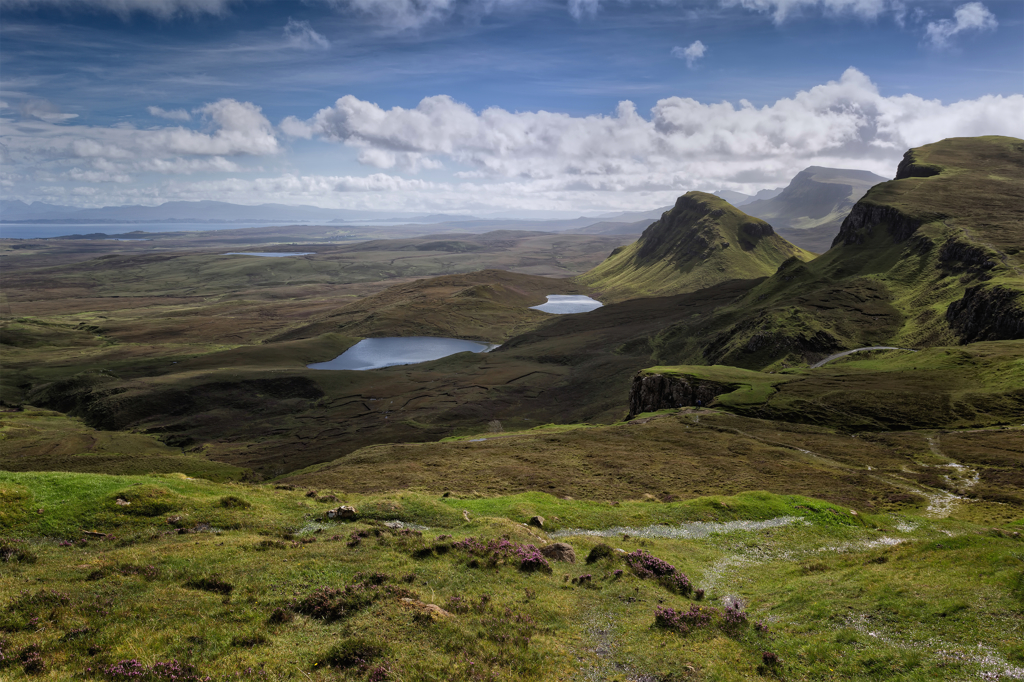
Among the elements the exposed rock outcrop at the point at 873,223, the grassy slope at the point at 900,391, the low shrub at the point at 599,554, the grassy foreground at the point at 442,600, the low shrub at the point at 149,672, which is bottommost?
the grassy slope at the point at 900,391

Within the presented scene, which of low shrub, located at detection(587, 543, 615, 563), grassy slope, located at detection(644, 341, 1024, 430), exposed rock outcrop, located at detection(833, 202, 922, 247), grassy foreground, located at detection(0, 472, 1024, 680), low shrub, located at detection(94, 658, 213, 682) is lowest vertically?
grassy slope, located at detection(644, 341, 1024, 430)

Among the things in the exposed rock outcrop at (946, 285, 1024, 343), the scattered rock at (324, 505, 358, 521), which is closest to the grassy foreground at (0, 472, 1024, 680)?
the scattered rock at (324, 505, 358, 521)

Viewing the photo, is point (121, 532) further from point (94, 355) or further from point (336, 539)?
point (94, 355)

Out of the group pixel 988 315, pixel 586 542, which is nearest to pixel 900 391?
pixel 988 315

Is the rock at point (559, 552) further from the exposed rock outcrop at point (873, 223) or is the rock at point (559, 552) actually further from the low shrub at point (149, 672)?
the exposed rock outcrop at point (873, 223)

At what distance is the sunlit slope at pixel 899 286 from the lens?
378 ft

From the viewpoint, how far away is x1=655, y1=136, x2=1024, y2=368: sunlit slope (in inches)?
4532

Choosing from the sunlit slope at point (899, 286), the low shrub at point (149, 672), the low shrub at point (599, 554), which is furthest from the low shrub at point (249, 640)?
the sunlit slope at point (899, 286)

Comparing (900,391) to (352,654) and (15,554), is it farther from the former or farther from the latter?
(15,554)

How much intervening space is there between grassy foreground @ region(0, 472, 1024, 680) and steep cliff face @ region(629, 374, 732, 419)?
58604 mm

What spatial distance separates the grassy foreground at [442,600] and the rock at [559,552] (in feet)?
2.09

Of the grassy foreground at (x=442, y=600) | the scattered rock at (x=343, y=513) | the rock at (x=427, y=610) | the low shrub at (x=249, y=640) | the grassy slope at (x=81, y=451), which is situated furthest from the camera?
the grassy slope at (x=81, y=451)

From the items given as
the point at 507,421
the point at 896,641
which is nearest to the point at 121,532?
the point at 896,641

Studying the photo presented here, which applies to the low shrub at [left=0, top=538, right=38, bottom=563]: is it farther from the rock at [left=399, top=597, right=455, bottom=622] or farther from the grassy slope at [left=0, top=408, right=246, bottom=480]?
the grassy slope at [left=0, top=408, right=246, bottom=480]
